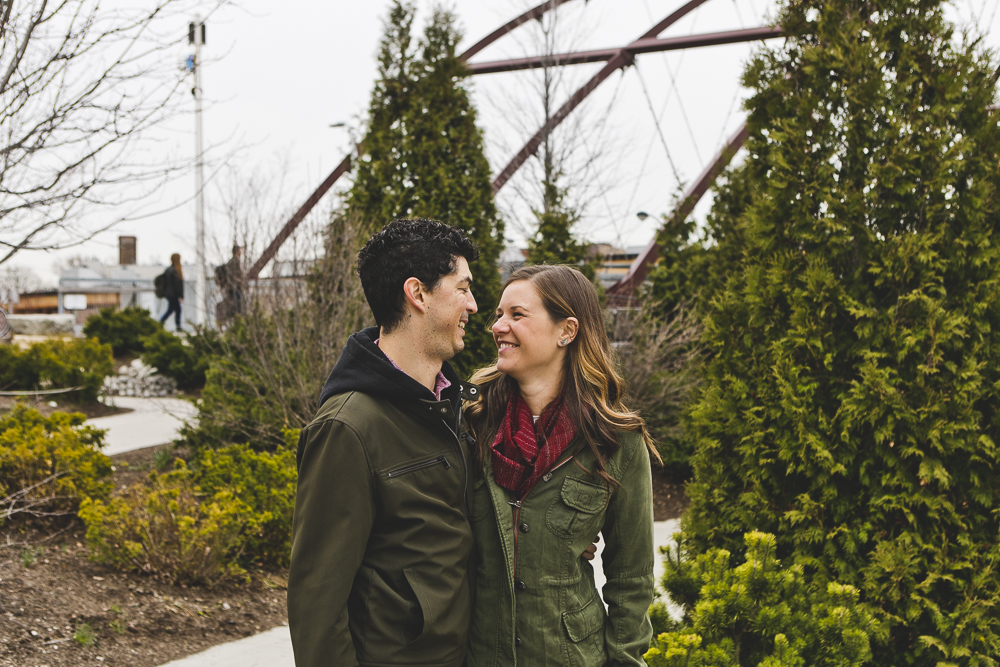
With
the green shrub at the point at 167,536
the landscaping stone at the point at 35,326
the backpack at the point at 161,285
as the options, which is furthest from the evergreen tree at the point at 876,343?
the landscaping stone at the point at 35,326

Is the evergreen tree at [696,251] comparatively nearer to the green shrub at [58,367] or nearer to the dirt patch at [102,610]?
the dirt patch at [102,610]

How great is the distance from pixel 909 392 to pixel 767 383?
1.80 ft

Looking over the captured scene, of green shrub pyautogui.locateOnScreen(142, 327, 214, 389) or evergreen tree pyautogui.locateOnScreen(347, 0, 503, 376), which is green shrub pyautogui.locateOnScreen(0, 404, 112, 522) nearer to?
evergreen tree pyautogui.locateOnScreen(347, 0, 503, 376)

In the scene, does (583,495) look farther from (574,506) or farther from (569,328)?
(569,328)

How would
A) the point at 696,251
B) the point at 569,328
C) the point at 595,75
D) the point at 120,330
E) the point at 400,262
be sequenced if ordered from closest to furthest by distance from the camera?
the point at 400,262
the point at 569,328
the point at 696,251
the point at 595,75
the point at 120,330

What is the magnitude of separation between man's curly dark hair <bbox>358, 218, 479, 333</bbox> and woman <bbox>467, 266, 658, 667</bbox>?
28 cm

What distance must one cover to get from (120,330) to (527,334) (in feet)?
51.6

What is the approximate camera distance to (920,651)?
3.02 meters

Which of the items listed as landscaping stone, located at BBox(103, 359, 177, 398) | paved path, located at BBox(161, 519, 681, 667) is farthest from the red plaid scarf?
landscaping stone, located at BBox(103, 359, 177, 398)

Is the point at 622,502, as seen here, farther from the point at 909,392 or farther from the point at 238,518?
the point at 238,518

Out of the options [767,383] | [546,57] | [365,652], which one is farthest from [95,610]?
[546,57]

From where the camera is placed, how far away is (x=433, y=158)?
7.87 m

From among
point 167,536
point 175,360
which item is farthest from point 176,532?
point 175,360

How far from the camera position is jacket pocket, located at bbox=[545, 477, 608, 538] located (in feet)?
6.43
